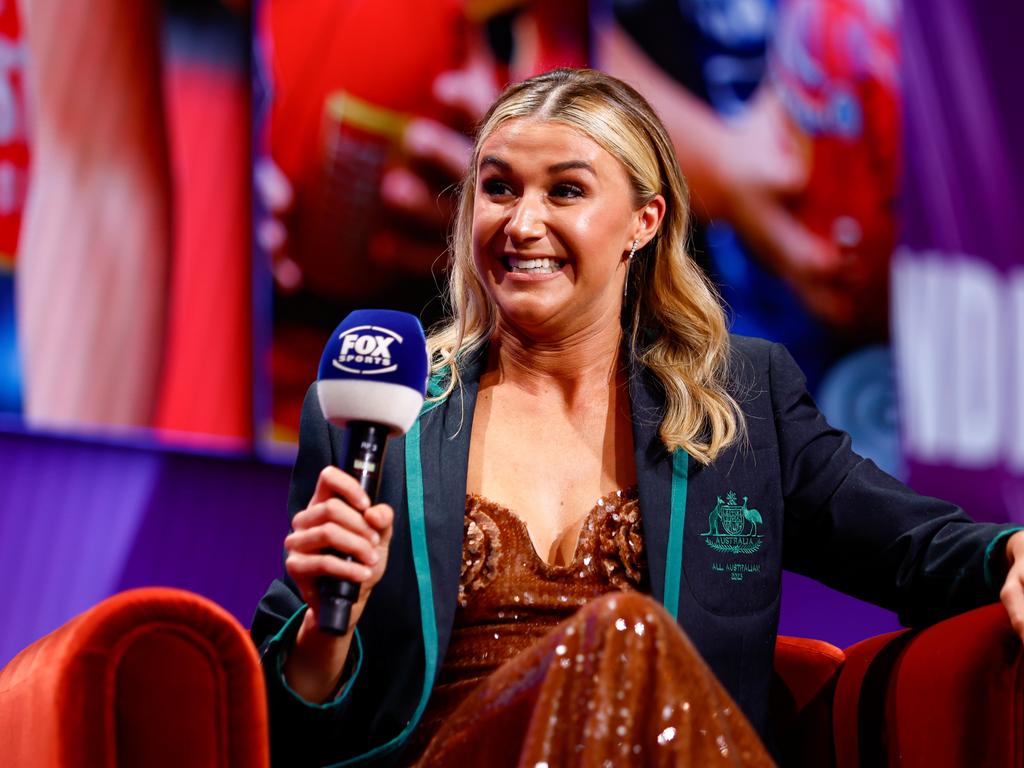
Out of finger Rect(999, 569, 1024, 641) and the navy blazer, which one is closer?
finger Rect(999, 569, 1024, 641)

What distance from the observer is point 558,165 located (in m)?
1.64

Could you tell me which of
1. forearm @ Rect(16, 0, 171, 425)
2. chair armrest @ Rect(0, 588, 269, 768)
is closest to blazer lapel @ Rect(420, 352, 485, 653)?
chair armrest @ Rect(0, 588, 269, 768)

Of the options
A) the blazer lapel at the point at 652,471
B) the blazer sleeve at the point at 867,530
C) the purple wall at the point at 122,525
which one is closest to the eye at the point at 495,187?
the blazer lapel at the point at 652,471

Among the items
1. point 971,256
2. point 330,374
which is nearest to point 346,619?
point 330,374

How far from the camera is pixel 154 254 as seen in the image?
2600 millimetres

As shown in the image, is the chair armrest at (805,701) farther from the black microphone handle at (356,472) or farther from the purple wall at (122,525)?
the purple wall at (122,525)

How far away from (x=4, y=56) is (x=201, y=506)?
101 cm

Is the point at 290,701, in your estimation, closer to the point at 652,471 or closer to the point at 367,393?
the point at 367,393

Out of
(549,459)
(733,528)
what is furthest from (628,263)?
(733,528)

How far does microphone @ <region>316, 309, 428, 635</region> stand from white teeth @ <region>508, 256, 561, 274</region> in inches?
19.5

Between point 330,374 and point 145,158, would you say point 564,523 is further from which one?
point 145,158

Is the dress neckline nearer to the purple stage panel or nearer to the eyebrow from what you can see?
the eyebrow

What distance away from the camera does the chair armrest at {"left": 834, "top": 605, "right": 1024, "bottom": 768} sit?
1.30 metres

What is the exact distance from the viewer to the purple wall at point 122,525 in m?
2.56
